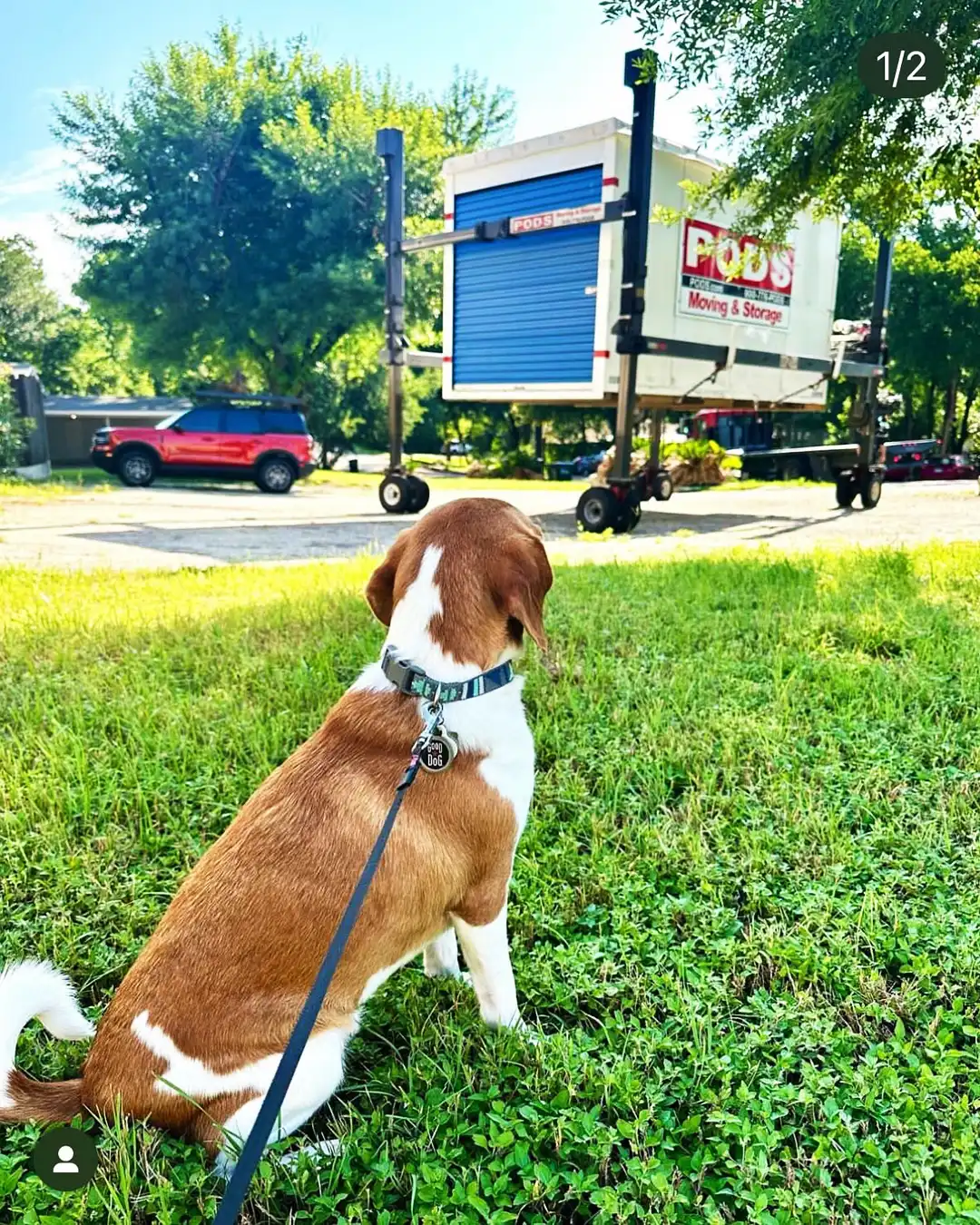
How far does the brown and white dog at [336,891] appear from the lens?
1778mm

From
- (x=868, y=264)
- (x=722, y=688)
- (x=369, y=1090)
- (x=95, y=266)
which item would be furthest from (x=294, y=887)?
(x=868, y=264)

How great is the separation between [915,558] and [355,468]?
106ft

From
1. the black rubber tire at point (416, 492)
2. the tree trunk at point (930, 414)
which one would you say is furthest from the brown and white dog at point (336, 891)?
the tree trunk at point (930, 414)

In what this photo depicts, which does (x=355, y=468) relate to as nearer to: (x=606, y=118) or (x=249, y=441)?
(x=249, y=441)

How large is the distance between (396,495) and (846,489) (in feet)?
25.0

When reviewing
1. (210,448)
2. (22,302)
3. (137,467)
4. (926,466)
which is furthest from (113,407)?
(926,466)

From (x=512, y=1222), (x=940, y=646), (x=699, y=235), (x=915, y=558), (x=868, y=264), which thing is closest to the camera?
(x=512, y=1222)

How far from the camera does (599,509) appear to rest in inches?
416

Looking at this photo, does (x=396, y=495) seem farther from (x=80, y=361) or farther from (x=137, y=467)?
(x=80, y=361)

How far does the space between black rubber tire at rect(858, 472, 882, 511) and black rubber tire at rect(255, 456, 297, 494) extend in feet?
48.4

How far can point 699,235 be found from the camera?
10.9 metres

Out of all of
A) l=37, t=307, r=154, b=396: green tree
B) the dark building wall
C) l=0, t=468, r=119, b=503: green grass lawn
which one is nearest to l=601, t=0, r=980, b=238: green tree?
l=0, t=468, r=119, b=503: green grass lawn

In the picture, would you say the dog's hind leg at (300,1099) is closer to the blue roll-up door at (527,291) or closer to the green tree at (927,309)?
the blue roll-up door at (527,291)

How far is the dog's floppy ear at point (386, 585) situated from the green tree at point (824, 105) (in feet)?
17.9
